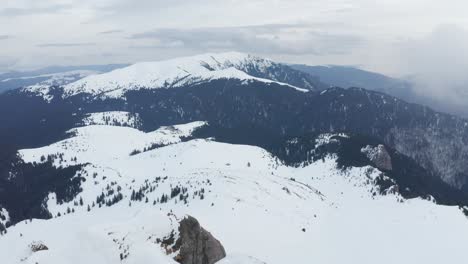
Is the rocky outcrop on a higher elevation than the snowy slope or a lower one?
higher

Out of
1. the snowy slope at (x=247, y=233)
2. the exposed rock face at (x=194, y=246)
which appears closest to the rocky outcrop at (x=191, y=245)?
the exposed rock face at (x=194, y=246)

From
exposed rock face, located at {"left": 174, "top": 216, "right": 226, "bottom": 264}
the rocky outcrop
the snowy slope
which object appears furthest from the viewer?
the snowy slope

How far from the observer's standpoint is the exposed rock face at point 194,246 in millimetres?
88312

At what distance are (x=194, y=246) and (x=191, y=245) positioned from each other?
0.78 m

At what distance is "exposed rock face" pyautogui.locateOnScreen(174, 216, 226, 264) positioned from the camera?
88.3 meters

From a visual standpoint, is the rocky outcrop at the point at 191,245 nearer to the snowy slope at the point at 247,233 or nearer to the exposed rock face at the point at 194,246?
the exposed rock face at the point at 194,246

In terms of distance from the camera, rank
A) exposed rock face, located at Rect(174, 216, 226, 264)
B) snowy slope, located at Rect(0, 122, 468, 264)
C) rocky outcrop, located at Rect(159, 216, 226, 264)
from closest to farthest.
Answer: rocky outcrop, located at Rect(159, 216, 226, 264)
exposed rock face, located at Rect(174, 216, 226, 264)
snowy slope, located at Rect(0, 122, 468, 264)

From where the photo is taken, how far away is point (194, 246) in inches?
3553

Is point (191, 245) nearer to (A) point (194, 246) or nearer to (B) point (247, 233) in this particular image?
(A) point (194, 246)

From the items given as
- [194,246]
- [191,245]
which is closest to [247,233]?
[194,246]

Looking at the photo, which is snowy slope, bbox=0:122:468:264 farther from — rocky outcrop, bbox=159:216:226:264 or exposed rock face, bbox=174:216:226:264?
exposed rock face, bbox=174:216:226:264

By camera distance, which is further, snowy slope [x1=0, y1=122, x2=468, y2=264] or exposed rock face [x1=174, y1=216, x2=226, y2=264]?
snowy slope [x1=0, y1=122, x2=468, y2=264]

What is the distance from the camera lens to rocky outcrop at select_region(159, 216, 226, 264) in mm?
88000

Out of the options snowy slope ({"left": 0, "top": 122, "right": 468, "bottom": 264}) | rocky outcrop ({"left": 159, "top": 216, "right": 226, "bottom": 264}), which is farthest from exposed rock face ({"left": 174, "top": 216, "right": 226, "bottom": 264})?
snowy slope ({"left": 0, "top": 122, "right": 468, "bottom": 264})
